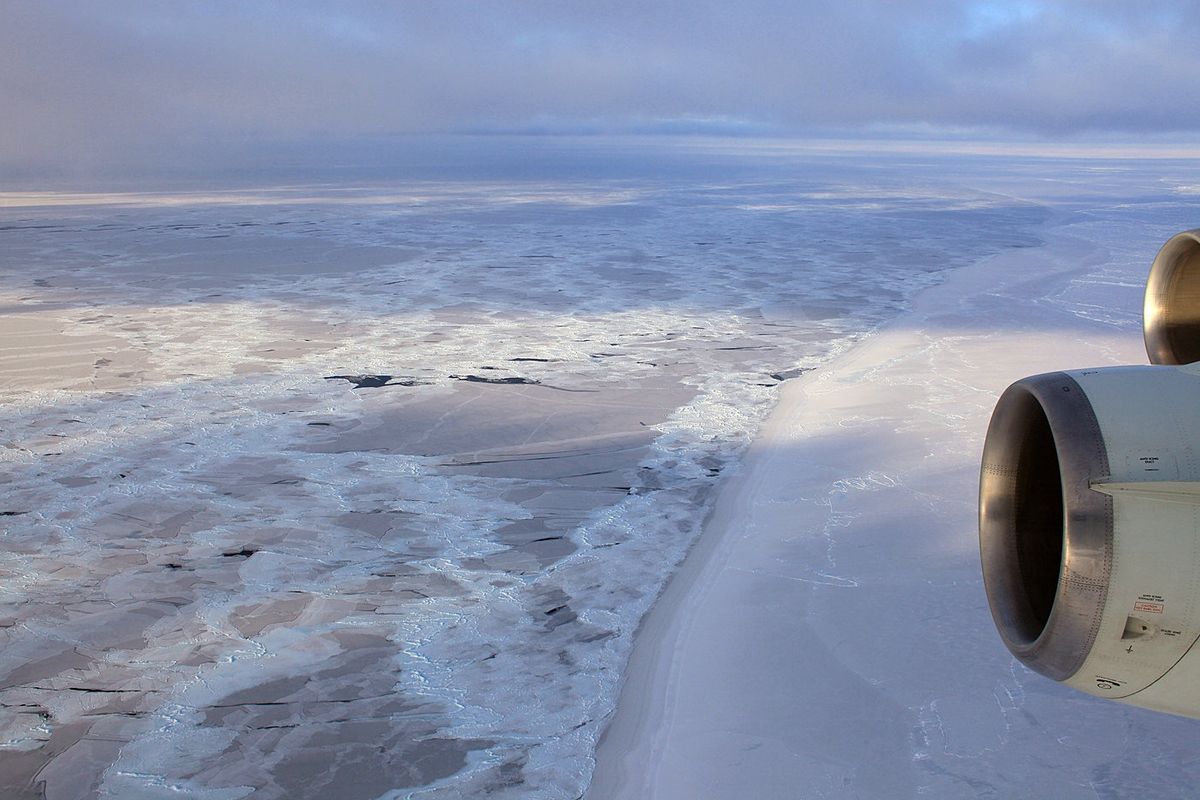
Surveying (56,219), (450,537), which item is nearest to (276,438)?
(450,537)

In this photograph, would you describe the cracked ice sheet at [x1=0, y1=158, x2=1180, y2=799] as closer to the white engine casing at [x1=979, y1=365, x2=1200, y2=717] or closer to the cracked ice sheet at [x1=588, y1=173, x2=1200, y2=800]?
the cracked ice sheet at [x1=588, y1=173, x2=1200, y2=800]

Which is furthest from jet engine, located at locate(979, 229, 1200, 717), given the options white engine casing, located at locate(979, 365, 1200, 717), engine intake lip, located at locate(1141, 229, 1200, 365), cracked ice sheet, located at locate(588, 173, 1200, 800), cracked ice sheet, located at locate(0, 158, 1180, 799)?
cracked ice sheet, located at locate(0, 158, 1180, 799)

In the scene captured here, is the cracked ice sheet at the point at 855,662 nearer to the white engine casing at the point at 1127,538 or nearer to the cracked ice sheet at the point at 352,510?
the cracked ice sheet at the point at 352,510

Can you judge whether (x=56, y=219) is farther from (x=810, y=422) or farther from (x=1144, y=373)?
(x=1144, y=373)

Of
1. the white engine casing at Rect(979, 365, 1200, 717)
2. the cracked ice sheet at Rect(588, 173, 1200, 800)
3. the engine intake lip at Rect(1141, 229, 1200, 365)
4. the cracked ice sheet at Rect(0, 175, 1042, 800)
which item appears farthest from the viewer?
the cracked ice sheet at Rect(0, 175, 1042, 800)

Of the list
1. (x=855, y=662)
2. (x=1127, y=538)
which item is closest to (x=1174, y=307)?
(x=1127, y=538)

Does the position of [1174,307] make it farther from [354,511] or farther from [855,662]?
[354,511]

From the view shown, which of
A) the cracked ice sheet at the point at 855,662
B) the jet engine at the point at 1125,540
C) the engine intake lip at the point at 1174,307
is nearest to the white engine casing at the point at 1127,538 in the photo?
the jet engine at the point at 1125,540
